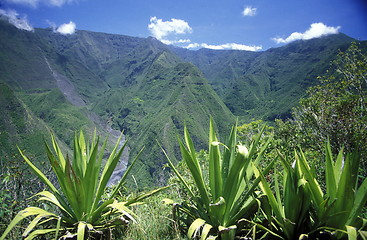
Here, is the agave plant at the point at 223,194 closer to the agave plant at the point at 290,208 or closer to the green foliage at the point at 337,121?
the agave plant at the point at 290,208

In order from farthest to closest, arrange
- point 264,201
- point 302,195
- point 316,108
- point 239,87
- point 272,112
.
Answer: point 239,87 < point 272,112 < point 316,108 < point 264,201 < point 302,195

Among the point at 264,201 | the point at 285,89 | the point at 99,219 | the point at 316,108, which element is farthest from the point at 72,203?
the point at 285,89

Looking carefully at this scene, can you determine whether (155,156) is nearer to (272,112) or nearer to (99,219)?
(272,112)

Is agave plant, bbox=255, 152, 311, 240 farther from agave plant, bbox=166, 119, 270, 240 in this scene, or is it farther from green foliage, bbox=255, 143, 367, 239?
agave plant, bbox=166, 119, 270, 240

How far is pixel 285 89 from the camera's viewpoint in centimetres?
16412

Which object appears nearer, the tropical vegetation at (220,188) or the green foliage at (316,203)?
the green foliage at (316,203)

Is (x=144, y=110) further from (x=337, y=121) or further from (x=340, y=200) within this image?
(x=340, y=200)

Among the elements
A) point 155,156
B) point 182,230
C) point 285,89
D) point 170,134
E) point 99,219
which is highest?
point 285,89

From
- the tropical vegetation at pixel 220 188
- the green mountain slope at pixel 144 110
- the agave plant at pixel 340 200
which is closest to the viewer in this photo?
the agave plant at pixel 340 200

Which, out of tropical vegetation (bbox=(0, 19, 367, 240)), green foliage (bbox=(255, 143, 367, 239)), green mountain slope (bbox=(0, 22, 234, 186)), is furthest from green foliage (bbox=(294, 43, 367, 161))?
green mountain slope (bbox=(0, 22, 234, 186))

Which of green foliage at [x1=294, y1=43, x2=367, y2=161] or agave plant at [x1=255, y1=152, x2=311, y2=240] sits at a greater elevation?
green foliage at [x1=294, y1=43, x2=367, y2=161]

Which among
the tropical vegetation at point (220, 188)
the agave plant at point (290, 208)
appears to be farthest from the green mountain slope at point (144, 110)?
the agave plant at point (290, 208)

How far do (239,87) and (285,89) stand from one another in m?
39.9

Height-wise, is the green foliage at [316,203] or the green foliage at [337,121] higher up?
the green foliage at [337,121]
